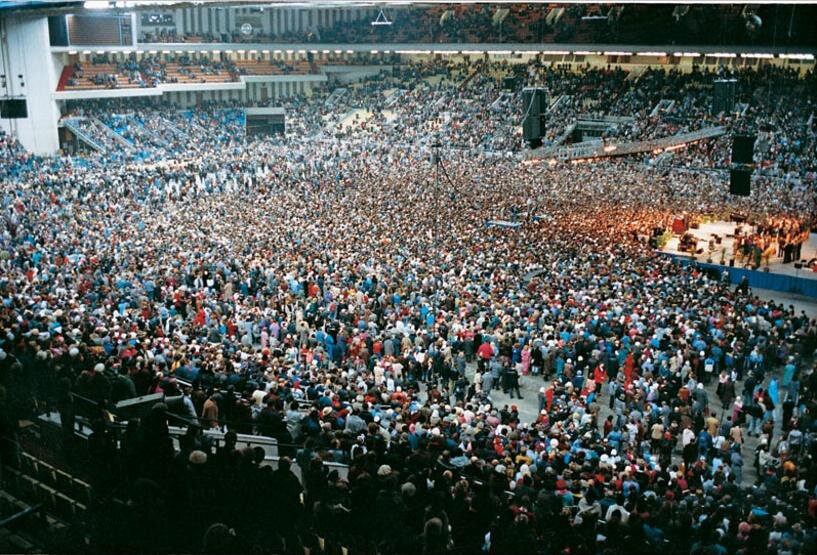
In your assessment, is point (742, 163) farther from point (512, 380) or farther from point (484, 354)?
point (512, 380)

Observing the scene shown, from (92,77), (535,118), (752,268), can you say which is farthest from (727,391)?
(92,77)

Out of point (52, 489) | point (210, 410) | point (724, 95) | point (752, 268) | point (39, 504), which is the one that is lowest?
point (752, 268)

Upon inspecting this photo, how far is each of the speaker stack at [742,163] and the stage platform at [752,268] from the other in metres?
2.43

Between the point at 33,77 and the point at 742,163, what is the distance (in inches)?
1287

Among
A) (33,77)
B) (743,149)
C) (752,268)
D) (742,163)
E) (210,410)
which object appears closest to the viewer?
(210,410)

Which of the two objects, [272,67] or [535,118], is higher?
[272,67]

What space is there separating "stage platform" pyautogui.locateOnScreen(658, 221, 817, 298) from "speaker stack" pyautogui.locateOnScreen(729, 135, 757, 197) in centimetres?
243

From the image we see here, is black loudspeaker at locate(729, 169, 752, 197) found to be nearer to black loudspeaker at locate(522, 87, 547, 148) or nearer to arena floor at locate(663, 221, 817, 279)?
arena floor at locate(663, 221, 817, 279)

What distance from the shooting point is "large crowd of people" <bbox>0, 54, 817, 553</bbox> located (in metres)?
6.50

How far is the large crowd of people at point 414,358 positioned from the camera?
650 centimetres

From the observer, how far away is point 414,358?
13.7 metres

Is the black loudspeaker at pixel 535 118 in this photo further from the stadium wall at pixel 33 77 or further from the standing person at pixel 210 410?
the stadium wall at pixel 33 77

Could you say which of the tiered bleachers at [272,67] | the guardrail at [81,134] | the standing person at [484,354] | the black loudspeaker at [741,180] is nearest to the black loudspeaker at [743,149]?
the black loudspeaker at [741,180]

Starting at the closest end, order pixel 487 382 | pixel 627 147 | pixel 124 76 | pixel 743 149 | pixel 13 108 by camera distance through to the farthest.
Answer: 1. pixel 487 382
2. pixel 743 149
3. pixel 13 108
4. pixel 627 147
5. pixel 124 76
